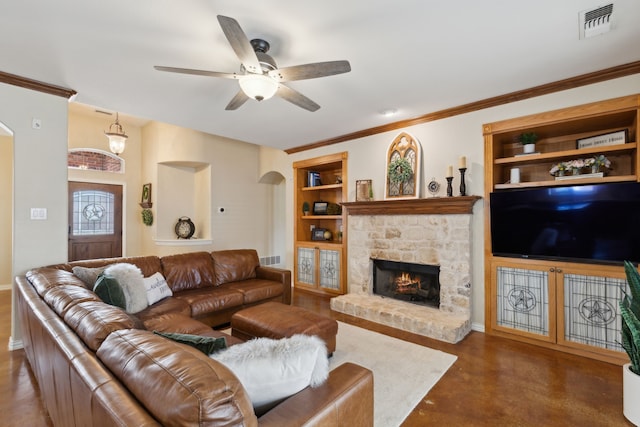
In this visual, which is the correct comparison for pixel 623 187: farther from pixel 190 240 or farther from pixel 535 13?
pixel 190 240

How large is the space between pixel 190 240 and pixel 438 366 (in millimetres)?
4782

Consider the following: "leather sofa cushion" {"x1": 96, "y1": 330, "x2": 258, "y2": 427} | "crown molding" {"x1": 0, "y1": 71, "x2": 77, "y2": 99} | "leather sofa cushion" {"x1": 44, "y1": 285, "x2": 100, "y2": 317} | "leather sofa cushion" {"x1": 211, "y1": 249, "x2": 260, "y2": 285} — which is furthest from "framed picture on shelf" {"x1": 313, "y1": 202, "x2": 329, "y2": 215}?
"leather sofa cushion" {"x1": 96, "y1": 330, "x2": 258, "y2": 427}

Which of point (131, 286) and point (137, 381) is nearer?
point (137, 381)

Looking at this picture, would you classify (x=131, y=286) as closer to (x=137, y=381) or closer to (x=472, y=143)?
(x=137, y=381)

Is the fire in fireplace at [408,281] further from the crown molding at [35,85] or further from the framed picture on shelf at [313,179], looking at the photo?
the crown molding at [35,85]

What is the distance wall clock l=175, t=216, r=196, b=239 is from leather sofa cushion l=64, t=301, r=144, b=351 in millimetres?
4541

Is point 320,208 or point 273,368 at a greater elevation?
point 320,208

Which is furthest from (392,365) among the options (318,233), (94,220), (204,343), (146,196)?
(94,220)

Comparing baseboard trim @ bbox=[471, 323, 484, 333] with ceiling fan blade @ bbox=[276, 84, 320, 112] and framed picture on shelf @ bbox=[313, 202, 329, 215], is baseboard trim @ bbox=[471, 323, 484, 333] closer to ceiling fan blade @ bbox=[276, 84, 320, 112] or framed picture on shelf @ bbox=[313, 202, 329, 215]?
framed picture on shelf @ bbox=[313, 202, 329, 215]

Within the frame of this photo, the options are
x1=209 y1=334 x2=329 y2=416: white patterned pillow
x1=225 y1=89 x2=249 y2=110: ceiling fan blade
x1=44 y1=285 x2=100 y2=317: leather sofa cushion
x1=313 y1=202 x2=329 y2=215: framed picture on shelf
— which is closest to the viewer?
x1=209 y1=334 x2=329 y2=416: white patterned pillow

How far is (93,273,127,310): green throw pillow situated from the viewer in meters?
2.34

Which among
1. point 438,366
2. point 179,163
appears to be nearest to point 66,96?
point 179,163

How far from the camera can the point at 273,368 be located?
43.9 inches

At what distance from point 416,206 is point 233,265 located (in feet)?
8.51
